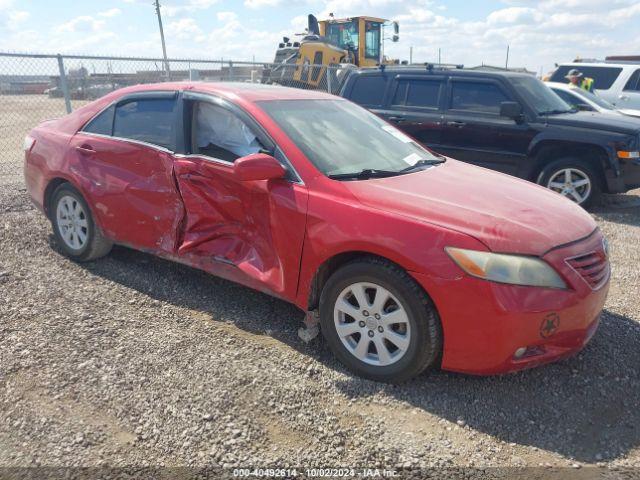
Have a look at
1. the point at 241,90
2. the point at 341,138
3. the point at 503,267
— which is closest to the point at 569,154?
the point at 341,138

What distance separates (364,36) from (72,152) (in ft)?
52.4

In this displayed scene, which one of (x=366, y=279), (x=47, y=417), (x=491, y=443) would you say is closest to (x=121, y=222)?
(x=47, y=417)

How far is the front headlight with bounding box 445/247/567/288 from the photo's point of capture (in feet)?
8.67

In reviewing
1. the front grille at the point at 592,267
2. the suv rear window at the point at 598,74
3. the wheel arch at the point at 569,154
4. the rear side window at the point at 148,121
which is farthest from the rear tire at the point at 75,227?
the suv rear window at the point at 598,74

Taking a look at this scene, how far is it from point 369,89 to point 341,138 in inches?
192

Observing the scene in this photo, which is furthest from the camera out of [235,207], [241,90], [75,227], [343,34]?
[343,34]

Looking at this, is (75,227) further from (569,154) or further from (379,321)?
(569,154)

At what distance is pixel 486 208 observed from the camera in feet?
9.80

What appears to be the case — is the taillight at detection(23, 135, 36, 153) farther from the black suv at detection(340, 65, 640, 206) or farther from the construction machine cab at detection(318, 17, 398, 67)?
the construction machine cab at detection(318, 17, 398, 67)

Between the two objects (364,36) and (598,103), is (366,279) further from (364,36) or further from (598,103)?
(364,36)

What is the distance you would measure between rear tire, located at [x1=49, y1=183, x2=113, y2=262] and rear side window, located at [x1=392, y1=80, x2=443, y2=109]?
498 centimetres

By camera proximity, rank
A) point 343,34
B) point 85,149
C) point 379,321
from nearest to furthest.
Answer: point 379,321
point 85,149
point 343,34

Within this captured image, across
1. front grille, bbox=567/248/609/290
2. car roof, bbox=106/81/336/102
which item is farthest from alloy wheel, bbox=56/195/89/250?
front grille, bbox=567/248/609/290

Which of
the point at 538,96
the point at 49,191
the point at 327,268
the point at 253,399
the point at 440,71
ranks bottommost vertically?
the point at 253,399
